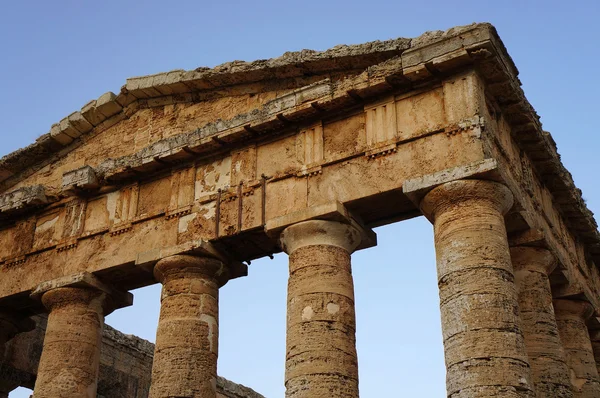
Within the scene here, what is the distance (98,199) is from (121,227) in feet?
3.57

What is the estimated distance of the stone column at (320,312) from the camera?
11.7 m

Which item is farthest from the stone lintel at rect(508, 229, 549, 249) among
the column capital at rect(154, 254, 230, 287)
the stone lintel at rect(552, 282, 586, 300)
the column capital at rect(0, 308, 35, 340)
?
the column capital at rect(0, 308, 35, 340)

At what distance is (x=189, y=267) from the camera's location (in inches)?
550

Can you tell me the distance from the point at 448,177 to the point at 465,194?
1.16 feet

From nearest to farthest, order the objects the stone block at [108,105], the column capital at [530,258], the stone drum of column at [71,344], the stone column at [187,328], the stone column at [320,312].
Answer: the stone column at [320,312], the stone column at [187,328], the column capital at [530,258], the stone drum of column at [71,344], the stone block at [108,105]

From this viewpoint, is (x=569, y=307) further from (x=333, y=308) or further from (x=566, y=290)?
(x=333, y=308)

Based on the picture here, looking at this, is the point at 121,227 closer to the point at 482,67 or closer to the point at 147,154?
the point at 147,154

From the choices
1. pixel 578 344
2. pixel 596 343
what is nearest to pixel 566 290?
pixel 578 344

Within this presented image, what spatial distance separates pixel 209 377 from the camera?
520 inches

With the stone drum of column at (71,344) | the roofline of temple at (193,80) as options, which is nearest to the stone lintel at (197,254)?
the stone drum of column at (71,344)

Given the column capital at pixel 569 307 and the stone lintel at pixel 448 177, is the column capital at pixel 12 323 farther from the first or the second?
the column capital at pixel 569 307

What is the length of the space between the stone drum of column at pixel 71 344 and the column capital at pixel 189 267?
5.79ft

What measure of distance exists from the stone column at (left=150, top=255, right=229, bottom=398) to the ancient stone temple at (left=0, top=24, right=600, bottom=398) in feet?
0.10

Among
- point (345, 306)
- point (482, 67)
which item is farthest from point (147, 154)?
point (482, 67)
